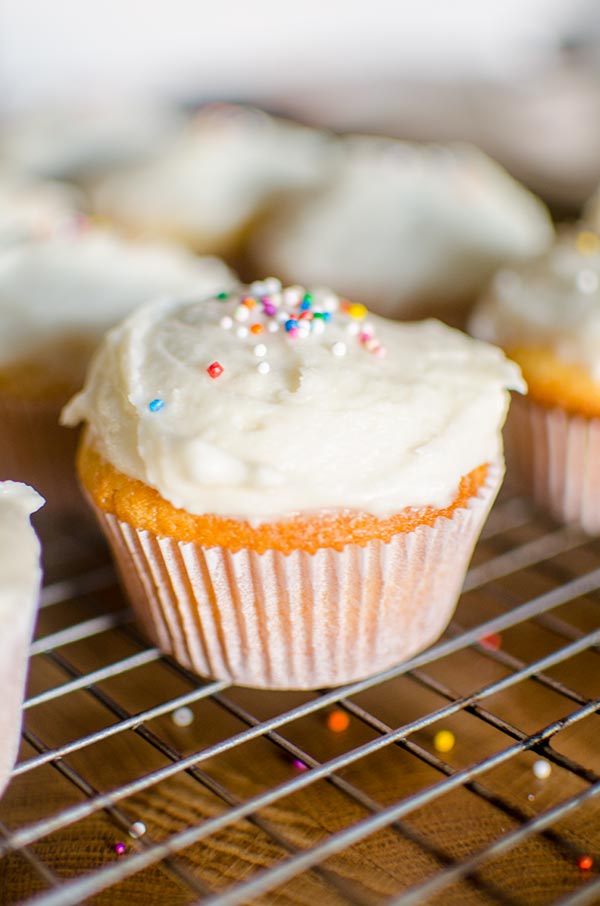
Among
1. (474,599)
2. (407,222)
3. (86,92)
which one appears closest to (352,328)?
(474,599)

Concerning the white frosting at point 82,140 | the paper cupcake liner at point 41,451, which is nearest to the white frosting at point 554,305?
the paper cupcake liner at point 41,451

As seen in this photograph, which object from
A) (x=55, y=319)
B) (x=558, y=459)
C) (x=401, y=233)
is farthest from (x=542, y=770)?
(x=401, y=233)

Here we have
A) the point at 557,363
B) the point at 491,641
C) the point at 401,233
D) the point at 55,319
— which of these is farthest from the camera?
the point at 401,233

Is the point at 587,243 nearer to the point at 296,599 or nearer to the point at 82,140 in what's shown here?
the point at 296,599

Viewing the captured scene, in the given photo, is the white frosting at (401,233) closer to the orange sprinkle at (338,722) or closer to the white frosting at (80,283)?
the white frosting at (80,283)

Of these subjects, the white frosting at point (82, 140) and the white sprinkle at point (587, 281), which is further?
the white frosting at point (82, 140)

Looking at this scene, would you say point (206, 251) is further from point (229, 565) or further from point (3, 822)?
point (3, 822)

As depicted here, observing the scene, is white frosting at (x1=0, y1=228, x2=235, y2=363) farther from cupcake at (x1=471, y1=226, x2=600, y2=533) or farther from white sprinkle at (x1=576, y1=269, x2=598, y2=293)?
white sprinkle at (x1=576, y1=269, x2=598, y2=293)
